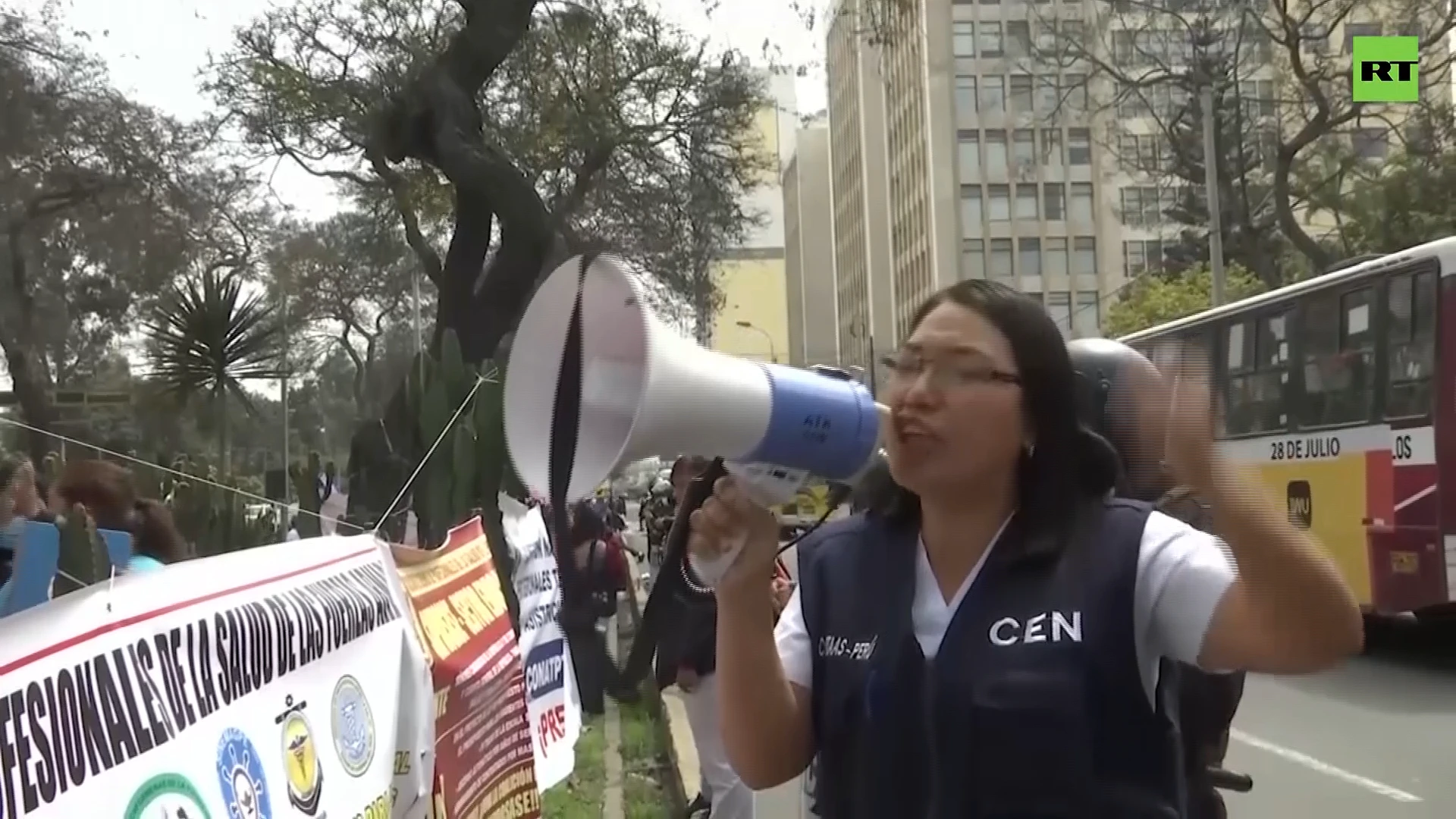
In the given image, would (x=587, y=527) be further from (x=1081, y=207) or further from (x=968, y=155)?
(x=1081, y=207)

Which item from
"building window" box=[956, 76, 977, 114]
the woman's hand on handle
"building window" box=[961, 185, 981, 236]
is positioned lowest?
the woman's hand on handle

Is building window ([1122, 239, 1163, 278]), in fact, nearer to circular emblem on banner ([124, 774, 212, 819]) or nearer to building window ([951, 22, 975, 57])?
building window ([951, 22, 975, 57])

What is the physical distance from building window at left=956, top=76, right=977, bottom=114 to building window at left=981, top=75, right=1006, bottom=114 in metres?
0.51

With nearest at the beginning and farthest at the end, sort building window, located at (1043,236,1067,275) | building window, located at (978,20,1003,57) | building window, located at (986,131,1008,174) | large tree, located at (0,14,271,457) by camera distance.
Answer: large tree, located at (0,14,271,457)
building window, located at (978,20,1003,57)
building window, located at (986,131,1008,174)
building window, located at (1043,236,1067,275)

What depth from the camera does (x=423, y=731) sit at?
2.84m

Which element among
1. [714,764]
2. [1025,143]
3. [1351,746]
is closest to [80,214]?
[714,764]

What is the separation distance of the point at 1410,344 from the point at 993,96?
1529 inches

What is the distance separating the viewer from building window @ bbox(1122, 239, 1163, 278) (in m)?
43.6

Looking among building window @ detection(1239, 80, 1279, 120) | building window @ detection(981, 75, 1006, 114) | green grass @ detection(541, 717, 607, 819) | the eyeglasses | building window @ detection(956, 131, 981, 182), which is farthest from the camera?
building window @ detection(956, 131, 981, 182)

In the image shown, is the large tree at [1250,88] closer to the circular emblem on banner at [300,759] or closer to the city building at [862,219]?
the circular emblem on banner at [300,759]

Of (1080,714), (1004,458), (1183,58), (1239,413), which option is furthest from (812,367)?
(1183,58)

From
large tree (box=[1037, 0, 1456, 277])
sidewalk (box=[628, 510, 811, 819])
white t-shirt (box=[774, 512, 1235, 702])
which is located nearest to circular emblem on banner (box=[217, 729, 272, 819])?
white t-shirt (box=[774, 512, 1235, 702])

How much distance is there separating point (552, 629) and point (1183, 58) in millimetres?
20527

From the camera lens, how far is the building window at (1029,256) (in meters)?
58.2
